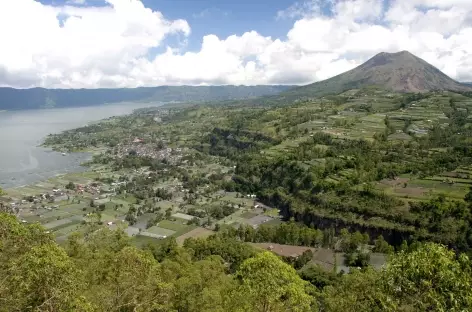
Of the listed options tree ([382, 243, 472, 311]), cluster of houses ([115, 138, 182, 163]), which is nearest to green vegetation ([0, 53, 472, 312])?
tree ([382, 243, 472, 311])

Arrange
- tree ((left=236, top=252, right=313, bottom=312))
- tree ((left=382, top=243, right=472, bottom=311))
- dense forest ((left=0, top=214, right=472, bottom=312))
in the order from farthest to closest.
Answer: tree ((left=236, top=252, right=313, bottom=312)), dense forest ((left=0, top=214, right=472, bottom=312)), tree ((left=382, top=243, right=472, bottom=311))

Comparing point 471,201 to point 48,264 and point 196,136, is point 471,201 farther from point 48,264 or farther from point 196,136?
point 196,136

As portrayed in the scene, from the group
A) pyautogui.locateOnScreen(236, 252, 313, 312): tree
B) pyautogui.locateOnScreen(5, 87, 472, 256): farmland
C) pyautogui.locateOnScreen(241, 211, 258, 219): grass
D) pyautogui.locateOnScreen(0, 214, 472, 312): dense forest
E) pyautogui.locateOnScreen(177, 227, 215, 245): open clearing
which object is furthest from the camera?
pyautogui.locateOnScreen(241, 211, 258, 219): grass

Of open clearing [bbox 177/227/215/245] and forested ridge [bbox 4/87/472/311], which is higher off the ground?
forested ridge [bbox 4/87/472/311]

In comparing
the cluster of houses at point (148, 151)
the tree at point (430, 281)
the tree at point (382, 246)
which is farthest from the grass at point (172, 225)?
Answer: the cluster of houses at point (148, 151)

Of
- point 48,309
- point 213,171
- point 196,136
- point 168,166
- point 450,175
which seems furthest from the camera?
point 196,136

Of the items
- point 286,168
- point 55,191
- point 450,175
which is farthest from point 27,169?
point 450,175

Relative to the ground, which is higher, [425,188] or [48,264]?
[48,264]

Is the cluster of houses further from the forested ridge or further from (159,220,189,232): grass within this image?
(159,220,189,232): grass
